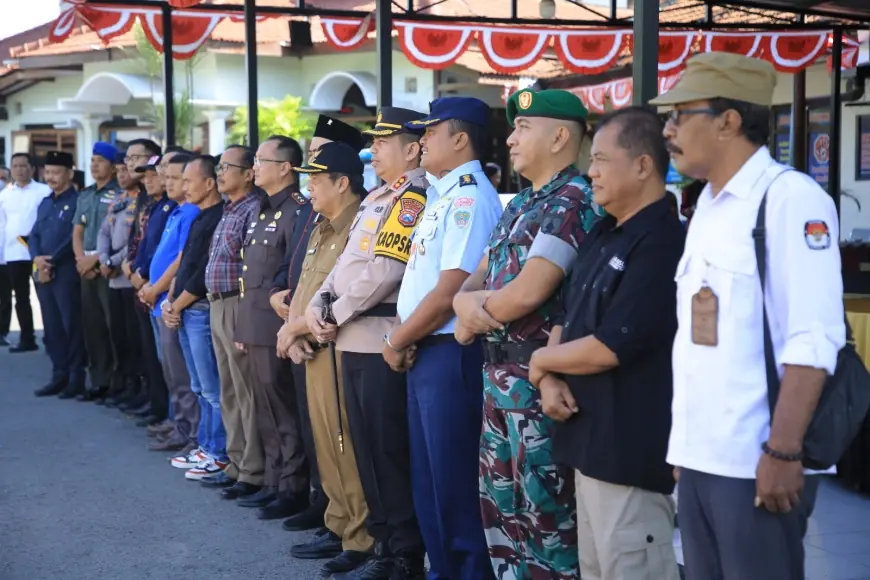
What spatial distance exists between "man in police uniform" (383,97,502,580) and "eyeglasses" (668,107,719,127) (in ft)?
4.61

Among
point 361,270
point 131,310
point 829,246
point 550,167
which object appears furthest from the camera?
point 131,310

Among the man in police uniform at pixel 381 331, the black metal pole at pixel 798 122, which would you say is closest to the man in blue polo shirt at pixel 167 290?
the man in police uniform at pixel 381 331

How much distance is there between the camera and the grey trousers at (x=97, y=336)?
998 centimetres

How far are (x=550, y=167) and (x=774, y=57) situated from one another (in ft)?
27.0

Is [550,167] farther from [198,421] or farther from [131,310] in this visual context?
[131,310]

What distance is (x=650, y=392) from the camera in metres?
3.23

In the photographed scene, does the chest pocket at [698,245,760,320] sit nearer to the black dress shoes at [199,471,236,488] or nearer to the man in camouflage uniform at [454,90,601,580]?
the man in camouflage uniform at [454,90,601,580]

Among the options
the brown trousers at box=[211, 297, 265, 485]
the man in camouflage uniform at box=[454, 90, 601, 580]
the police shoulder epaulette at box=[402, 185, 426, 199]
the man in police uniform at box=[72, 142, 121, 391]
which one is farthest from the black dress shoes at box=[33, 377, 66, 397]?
the man in camouflage uniform at box=[454, 90, 601, 580]

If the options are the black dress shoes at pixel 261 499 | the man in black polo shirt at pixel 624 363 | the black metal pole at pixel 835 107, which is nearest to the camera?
the man in black polo shirt at pixel 624 363

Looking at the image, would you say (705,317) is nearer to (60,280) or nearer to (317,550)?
(317,550)

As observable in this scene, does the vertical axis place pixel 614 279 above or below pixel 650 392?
above

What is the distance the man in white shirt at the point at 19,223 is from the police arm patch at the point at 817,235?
37.0ft

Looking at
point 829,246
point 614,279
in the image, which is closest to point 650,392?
point 614,279

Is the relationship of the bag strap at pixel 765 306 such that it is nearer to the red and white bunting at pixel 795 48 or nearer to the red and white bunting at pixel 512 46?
the red and white bunting at pixel 512 46
